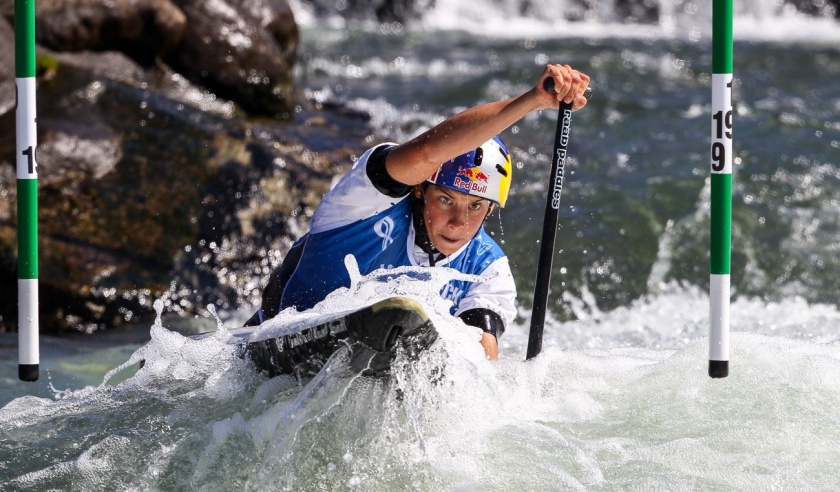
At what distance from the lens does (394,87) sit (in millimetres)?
14344

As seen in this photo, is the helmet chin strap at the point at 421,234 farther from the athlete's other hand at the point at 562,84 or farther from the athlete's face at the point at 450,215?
the athlete's other hand at the point at 562,84

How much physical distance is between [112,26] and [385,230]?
582 centimetres

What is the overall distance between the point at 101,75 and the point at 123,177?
1.39m

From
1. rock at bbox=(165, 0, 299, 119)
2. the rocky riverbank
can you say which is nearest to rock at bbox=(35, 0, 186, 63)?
the rocky riverbank

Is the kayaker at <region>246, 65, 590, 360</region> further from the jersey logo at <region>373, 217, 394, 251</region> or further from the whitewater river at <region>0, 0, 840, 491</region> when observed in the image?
the whitewater river at <region>0, 0, 840, 491</region>

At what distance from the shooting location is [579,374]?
5.48m

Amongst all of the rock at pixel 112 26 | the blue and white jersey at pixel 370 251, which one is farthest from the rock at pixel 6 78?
the blue and white jersey at pixel 370 251

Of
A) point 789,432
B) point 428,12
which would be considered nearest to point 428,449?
point 789,432

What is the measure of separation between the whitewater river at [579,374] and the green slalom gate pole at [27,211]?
1.37 ft

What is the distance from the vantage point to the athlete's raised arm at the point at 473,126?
429cm

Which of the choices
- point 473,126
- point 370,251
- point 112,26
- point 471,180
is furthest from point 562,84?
point 112,26

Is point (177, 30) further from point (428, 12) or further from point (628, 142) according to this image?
point (428, 12)

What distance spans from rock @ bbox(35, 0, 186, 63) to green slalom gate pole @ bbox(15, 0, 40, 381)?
490 cm

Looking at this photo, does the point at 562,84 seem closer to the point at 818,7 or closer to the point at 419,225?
the point at 419,225
